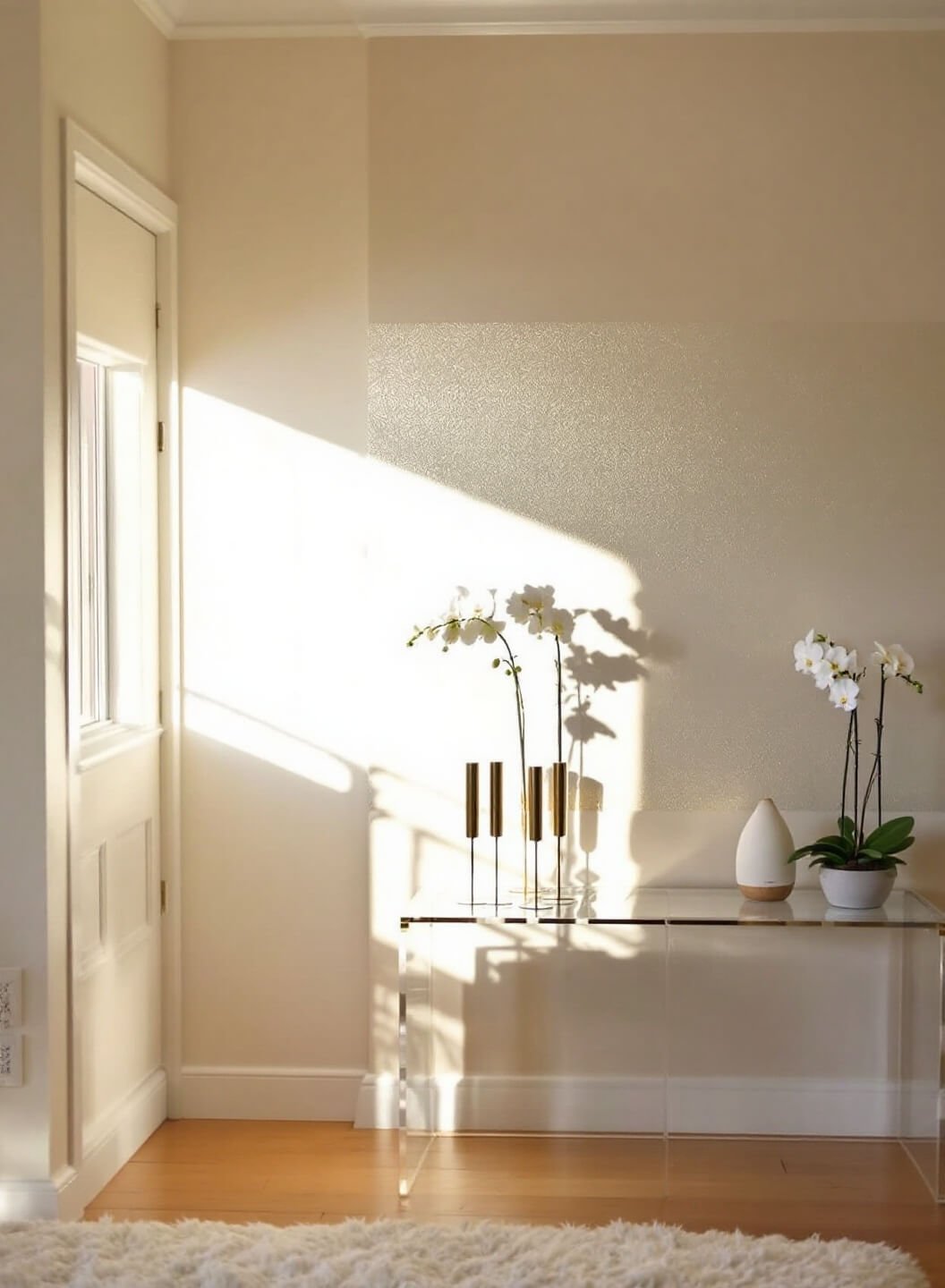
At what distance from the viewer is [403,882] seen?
393 centimetres

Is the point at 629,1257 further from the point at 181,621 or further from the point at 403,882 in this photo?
the point at 181,621

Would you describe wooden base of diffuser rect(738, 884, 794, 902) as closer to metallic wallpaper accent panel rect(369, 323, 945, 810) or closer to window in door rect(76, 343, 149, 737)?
metallic wallpaper accent panel rect(369, 323, 945, 810)

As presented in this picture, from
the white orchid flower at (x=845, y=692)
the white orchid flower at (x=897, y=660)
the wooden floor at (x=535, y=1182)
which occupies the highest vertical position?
the white orchid flower at (x=897, y=660)

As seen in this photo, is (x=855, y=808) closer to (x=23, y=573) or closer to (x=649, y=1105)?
(x=649, y=1105)

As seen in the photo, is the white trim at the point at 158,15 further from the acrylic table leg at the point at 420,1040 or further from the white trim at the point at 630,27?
the acrylic table leg at the point at 420,1040

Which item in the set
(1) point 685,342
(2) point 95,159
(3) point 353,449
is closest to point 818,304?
(1) point 685,342

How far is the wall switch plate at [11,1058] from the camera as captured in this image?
3109 millimetres

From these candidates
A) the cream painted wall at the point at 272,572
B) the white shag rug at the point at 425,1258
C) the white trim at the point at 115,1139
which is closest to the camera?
the white shag rug at the point at 425,1258

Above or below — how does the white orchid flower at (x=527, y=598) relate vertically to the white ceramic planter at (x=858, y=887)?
above

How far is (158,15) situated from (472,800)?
6.88 feet

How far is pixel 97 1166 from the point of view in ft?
11.2

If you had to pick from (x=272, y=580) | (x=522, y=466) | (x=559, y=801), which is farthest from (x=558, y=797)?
(x=272, y=580)

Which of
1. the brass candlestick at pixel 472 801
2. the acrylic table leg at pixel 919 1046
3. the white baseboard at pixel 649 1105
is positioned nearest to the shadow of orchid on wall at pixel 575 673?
the brass candlestick at pixel 472 801

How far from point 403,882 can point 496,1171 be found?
29.5 inches
